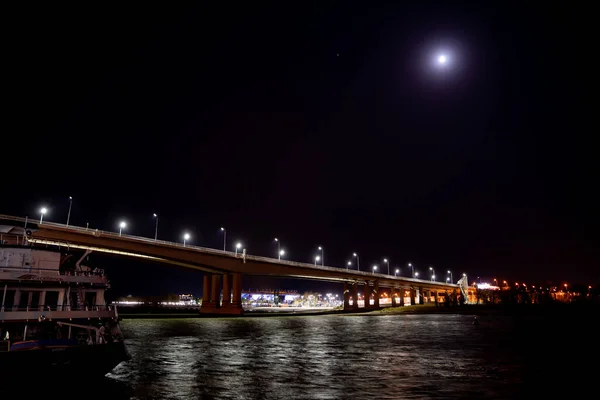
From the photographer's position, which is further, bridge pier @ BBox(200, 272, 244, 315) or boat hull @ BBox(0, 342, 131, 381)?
bridge pier @ BBox(200, 272, 244, 315)

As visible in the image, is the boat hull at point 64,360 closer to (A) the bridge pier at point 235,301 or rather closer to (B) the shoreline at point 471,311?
(B) the shoreline at point 471,311

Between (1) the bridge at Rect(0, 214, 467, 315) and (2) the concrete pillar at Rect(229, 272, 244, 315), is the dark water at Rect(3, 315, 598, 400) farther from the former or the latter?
(2) the concrete pillar at Rect(229, 272, 244, 315)

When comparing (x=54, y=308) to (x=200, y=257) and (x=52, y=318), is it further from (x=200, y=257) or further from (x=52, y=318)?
(x=200, y=257)

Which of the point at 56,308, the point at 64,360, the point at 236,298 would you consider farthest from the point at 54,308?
the point at 236,298

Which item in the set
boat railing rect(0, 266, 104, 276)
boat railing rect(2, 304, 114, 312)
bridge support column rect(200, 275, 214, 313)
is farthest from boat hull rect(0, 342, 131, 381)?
bridge support column rect(200, 275, 214, 313)

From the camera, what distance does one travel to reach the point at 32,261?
24500mm

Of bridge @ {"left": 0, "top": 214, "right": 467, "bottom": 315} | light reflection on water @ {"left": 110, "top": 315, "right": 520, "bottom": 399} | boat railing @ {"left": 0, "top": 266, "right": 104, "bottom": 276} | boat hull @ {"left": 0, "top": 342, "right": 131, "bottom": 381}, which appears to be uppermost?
bridge @ {"left": 0, "top": 214, "right": 467, "bottom": 315}

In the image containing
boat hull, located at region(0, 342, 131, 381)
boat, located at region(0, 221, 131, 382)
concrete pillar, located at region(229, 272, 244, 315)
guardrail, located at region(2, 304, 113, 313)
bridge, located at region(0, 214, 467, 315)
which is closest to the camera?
boat hull, located at region(0, 342, 131, 381)

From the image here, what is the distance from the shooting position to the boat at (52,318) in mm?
20844

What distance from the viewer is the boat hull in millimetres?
20047

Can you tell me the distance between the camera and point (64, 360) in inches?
837

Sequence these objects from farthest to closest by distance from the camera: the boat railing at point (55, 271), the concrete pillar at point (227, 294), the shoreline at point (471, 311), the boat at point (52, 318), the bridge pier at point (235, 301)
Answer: the concrete pillar at point (227, 294)
the bridge pier at point (235, 301)
the shoreline at point (471, 311)
the boat railing at point (55, 271)
the boat at point (52, 318)

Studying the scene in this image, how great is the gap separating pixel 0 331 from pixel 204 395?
12.1 m

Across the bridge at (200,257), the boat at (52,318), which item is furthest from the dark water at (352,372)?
the bridge at (200,257)
